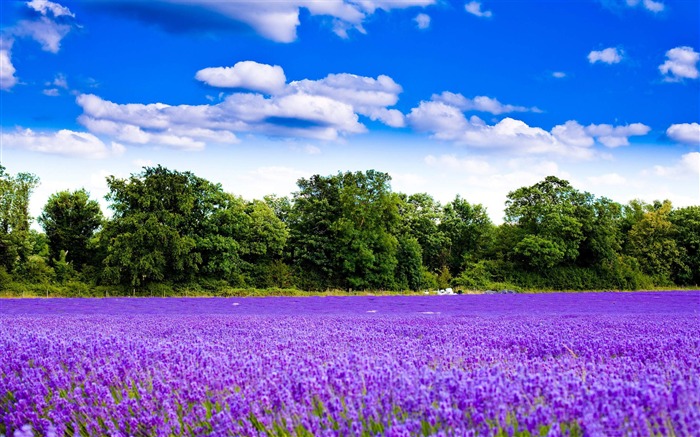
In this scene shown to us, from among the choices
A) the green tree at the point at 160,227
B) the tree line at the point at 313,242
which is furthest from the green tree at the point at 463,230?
the green tree at the point at 160,227

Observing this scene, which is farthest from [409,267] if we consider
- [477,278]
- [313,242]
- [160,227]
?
[160,227]

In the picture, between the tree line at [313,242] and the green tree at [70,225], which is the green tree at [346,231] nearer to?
the tree line at [313,242]

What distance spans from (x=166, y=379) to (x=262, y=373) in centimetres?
47

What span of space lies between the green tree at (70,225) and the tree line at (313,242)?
0.08 metres

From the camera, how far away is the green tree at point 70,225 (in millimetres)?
40594

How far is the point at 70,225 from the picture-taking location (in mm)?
41094

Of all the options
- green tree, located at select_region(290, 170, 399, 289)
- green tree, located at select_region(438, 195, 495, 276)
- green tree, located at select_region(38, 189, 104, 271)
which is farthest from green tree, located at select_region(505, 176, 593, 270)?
green tree, located at select_region(38, 189, 104, 271)

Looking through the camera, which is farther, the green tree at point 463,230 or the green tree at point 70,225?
the green tree at point 463,230

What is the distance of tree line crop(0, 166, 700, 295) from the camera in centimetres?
3219

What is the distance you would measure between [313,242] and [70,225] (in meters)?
17.5

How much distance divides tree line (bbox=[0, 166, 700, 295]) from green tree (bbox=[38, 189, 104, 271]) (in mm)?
76

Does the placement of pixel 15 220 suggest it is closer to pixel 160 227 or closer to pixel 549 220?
pixel 160 227

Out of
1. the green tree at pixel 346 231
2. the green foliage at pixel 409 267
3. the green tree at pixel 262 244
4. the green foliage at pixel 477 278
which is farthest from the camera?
the green foliage at pixel 409 267

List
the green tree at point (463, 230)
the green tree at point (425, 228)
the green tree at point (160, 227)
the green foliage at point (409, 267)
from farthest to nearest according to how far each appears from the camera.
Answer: the green tree at point (463, 230) < the green tree at point (425, 228) < the green foliage at point (409, 267) < the green tree at point (160, 227)
